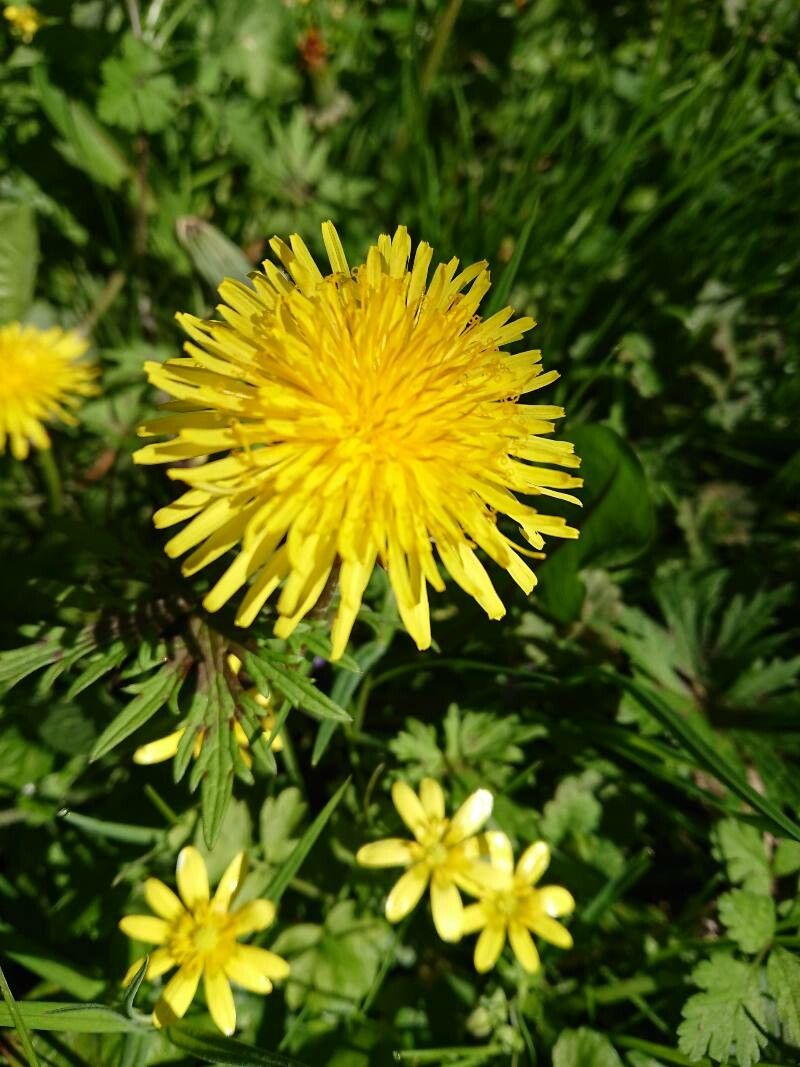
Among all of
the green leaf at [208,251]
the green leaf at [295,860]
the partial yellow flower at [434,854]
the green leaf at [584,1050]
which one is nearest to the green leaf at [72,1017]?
the green leaf at [295,860]

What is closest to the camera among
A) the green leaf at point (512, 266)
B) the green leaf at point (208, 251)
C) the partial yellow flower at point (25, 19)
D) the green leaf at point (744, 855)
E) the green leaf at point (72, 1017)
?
the green leaf at point (72, 1017)

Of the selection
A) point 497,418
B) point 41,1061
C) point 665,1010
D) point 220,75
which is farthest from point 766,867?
point 220,75

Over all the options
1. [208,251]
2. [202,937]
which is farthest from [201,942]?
[208,251]

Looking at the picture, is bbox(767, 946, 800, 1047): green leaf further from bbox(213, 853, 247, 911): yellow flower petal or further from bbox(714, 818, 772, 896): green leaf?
bbox(213, 853, 247, 911): yellow flower petal

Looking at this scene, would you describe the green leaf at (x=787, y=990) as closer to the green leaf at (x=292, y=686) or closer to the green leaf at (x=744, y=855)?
the green leaf at (x=744, y=855)

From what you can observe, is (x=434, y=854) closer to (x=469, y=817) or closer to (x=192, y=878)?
(x=469, y=817)

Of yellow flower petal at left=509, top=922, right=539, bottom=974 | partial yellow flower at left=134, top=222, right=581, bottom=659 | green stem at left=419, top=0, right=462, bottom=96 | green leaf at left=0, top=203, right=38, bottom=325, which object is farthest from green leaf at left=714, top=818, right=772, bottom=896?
green leaf at left=0, top=203, right=38, bottom=325

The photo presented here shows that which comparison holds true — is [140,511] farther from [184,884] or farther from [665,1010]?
[665,1010]
